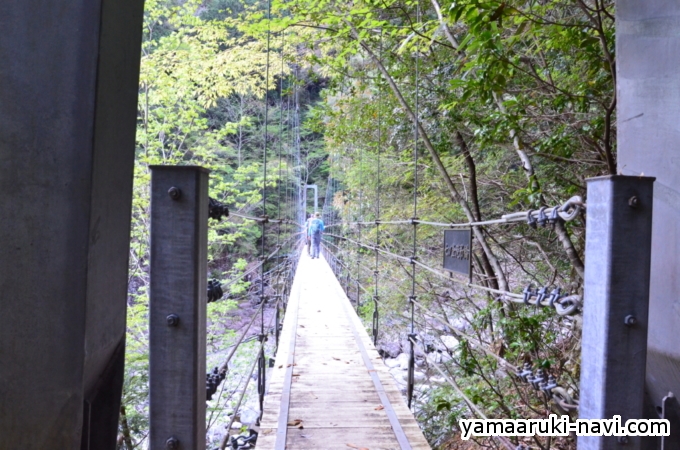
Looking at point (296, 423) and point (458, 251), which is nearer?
point (458, 251)

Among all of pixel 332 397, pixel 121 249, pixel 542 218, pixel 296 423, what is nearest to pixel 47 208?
pixel 121 249

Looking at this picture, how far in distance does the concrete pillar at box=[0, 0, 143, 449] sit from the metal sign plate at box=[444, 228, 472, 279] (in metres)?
0.90

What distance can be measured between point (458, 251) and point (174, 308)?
0.84 m

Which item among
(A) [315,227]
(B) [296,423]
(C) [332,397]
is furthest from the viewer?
(A) [315,227]

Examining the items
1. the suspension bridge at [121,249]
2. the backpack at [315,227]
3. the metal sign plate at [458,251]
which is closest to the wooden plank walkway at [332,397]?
the metal sign plate at [458,251]

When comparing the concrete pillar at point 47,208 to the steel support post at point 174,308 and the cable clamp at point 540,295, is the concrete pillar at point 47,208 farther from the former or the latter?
the cable clamp at point 540,295

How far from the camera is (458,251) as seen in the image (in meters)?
1.29

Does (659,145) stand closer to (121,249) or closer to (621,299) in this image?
(621,299)

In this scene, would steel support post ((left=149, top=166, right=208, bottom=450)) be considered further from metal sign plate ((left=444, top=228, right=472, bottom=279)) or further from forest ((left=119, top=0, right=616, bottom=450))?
metal sign plate ((left=444, top=228, right=472, bottom=279))

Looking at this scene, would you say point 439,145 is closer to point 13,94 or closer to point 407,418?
point 407,418

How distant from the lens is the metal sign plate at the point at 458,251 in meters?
1.21

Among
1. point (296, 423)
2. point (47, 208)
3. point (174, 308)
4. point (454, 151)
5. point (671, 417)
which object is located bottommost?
point (296, 423)

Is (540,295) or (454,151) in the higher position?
(454,151)

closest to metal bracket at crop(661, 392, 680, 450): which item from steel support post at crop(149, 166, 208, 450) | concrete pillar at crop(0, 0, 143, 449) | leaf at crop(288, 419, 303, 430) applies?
steel support post at crop(149, 166, 208, 450)
